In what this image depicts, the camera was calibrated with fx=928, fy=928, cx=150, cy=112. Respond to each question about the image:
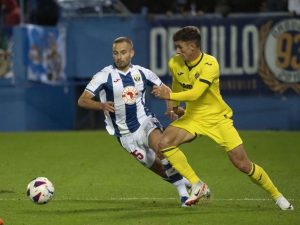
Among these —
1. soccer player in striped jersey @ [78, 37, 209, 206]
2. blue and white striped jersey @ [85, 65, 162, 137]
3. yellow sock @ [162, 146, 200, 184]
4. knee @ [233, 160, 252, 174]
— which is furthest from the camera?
blue and white striped jersey @ [85, 65, 162, 137]

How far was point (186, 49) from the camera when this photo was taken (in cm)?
981

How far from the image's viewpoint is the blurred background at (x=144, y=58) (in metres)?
20.3

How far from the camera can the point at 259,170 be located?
32.1ft

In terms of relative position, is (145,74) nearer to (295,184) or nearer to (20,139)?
(295,184)

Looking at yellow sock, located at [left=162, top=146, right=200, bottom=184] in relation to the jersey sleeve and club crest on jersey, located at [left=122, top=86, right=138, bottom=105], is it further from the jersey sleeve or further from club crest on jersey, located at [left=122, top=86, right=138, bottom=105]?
the jersey sleeve

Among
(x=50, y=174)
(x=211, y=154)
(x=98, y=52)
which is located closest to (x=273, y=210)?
(x=50, y=174)

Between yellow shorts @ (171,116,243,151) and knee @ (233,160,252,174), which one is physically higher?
yellow shorts @ (171,116,243,151)

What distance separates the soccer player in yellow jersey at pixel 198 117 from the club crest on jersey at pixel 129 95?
2.36ft

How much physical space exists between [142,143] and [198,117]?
0.91m

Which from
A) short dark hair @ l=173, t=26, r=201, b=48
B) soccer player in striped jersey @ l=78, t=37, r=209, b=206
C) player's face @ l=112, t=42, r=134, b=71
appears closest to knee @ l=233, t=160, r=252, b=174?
soccer player in striped jersey @ l=78, t=37, r=209, b=206

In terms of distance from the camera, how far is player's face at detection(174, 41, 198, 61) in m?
9.79

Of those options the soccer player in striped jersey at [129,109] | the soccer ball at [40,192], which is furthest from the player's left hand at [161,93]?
the soccer ball at [40,192]

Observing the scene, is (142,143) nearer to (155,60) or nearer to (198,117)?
A: (198,117)

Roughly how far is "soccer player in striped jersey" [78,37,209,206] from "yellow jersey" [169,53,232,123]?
0.62 meters
